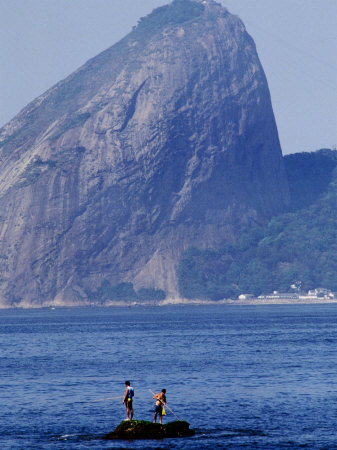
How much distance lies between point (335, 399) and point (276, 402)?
3.78 m

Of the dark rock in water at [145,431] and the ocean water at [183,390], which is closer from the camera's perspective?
the dark rock in water at [145,431]

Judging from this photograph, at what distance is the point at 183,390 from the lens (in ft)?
209

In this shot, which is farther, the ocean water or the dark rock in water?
the ocean water

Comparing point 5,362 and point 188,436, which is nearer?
point 188,436

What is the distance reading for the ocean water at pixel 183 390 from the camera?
46.4 m

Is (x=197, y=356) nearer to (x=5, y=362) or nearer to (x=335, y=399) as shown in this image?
(x=5, y=362)

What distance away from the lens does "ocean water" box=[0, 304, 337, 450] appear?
152 feet

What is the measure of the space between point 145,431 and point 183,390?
60.3 feet

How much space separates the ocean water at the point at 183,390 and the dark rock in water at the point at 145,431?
513 mm

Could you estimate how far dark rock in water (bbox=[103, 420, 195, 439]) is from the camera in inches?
1794

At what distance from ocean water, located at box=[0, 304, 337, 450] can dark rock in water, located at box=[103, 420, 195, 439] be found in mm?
513

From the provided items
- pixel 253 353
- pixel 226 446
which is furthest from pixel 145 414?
pixel 253 353

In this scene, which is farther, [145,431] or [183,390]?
[183,390]

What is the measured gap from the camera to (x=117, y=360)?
88.4 m
